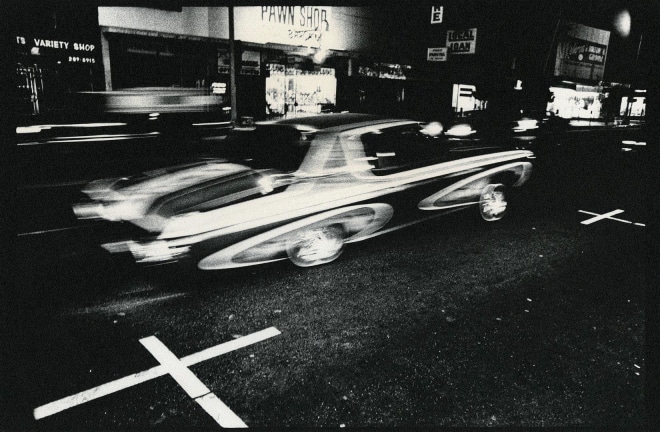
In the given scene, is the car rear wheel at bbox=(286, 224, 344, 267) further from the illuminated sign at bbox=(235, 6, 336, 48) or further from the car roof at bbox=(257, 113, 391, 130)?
the illuminated sign at bbox=(235, 6, 336, 48)

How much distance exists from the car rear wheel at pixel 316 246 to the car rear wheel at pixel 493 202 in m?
2.70

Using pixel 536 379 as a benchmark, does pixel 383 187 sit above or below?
above

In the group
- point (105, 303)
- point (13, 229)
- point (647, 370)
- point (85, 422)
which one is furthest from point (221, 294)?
point (647, 370)

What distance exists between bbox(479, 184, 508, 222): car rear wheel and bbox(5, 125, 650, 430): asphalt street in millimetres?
855

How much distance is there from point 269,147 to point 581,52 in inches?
1552

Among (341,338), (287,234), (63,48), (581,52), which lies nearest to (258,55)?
(63,48)

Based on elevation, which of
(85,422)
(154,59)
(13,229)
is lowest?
(85,422)

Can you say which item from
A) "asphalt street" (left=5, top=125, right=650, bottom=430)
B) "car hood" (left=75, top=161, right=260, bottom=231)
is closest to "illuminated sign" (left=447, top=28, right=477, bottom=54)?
"asphalt street" (left=5, top=125, right=650, bottom=430)

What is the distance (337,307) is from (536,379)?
67.2 inches

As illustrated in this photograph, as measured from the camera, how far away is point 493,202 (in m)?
6.66

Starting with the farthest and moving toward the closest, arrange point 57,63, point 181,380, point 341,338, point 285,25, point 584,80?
point 584,80 → point 285,25 → point 57,63 → point 341,338 → point 181,380

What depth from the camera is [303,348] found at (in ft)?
10.9

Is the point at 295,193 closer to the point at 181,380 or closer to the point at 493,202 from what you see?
the point at 181,380

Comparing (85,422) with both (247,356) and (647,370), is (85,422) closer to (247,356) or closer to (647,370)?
(247,356)
